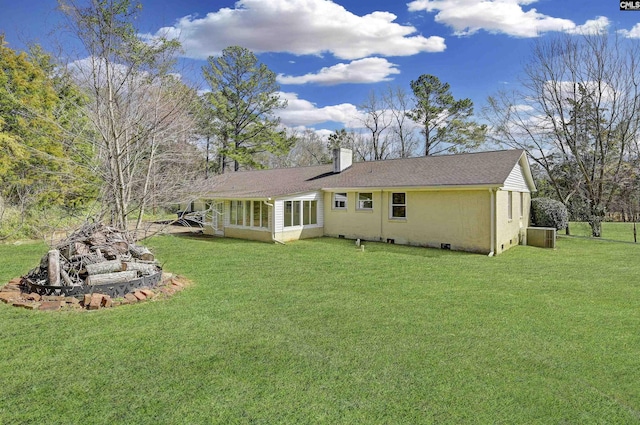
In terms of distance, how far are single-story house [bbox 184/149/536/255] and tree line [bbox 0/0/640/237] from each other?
3.06 meters

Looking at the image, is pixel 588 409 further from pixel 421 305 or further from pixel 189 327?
pixel 189 327

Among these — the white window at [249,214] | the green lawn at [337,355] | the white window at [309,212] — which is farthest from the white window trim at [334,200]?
the green lawn at [337,355]

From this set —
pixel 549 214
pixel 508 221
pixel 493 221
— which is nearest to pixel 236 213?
pixel 493 221

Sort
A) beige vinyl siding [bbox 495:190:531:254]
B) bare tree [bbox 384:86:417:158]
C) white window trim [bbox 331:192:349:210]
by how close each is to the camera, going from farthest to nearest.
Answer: bare tree [bbox 384:86:417:158]
white window trim [bbox 331:192:349:210]
beige vinyl siding [bbox 495:190:531:254]

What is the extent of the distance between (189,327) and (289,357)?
179 centimetres

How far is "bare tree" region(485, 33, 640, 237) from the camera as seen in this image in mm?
17703

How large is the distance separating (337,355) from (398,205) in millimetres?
10588

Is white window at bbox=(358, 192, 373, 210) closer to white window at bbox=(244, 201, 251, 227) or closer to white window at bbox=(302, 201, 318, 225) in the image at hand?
white window at bbox=(302, 201, 318, 225)

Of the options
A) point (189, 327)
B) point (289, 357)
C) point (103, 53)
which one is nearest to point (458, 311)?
point (289, 357)

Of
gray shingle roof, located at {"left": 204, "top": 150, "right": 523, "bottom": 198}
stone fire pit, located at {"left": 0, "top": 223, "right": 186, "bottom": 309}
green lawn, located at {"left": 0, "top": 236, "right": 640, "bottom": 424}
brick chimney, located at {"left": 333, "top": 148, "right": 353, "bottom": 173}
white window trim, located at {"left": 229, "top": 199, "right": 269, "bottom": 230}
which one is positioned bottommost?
green lawn, located at {"left": 0, "top": 236, "right": 640, "bottom": 424}

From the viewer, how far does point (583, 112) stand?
1980 centimetres

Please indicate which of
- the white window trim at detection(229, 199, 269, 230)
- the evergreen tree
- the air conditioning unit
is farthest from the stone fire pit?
the evergreen tree

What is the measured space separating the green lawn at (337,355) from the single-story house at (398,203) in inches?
181

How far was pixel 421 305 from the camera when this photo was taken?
6160mm
